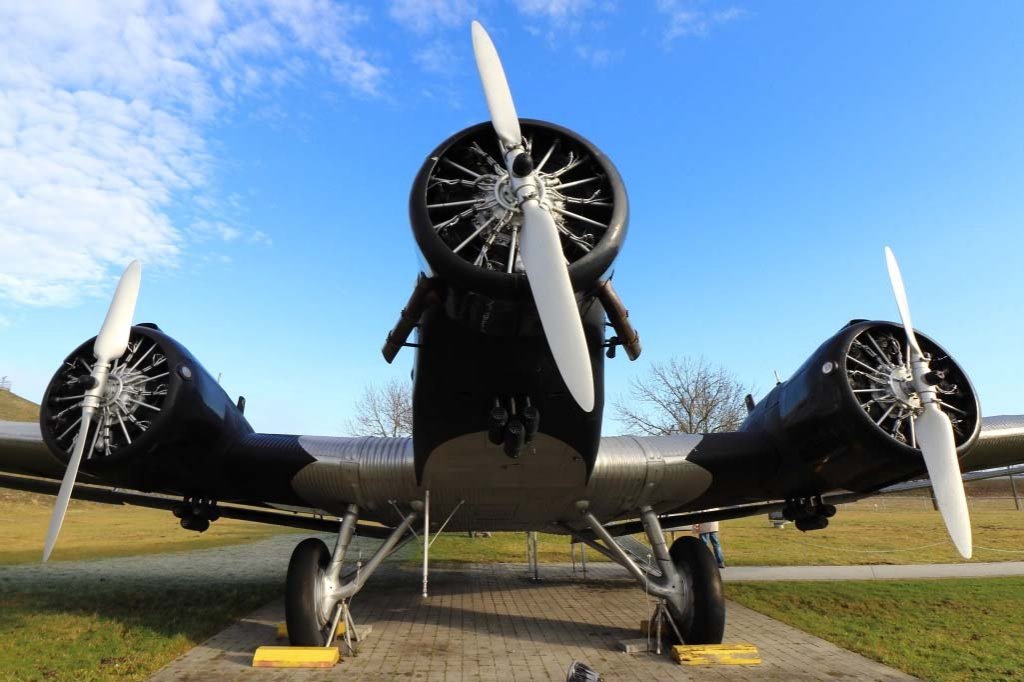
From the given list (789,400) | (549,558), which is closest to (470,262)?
(789,400)

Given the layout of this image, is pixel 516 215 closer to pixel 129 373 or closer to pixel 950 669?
pixel 129 373

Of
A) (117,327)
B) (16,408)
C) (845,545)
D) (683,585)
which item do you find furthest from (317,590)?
(16,408)

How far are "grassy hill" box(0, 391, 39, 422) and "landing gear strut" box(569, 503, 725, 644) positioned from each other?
78.0 metres

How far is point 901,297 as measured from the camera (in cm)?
711

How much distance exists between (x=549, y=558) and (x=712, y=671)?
40.8ft

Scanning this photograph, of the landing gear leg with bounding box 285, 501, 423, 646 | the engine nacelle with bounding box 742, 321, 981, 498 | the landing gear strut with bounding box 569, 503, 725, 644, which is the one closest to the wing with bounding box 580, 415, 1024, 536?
the engine nacelle with bounding box 742, 321, 981, 498

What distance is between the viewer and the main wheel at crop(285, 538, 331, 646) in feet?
22.3

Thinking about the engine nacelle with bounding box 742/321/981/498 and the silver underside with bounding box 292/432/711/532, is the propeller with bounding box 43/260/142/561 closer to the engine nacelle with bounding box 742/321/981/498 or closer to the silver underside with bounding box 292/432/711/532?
the silver underside with bounding box 292/432/711/532

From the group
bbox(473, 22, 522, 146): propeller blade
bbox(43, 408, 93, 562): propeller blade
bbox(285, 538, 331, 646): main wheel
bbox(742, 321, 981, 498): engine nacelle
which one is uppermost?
bbox(473, 22, 522, 146): propeller blade

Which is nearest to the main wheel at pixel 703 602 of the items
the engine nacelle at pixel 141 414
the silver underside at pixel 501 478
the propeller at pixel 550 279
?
the silver underside at pixel 501 478

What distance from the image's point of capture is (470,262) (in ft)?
14.8

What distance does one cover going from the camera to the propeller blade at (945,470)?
20.8ft

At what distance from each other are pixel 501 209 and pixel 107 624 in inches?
305

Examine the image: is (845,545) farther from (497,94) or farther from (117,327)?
(117,327)
